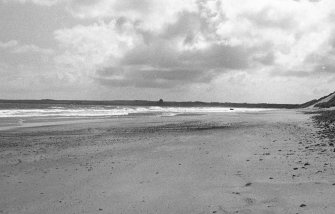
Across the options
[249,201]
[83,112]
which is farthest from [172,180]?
[83,112]

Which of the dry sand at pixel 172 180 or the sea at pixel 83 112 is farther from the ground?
the sea at pixel 83 112

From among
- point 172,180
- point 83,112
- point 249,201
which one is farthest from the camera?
point 83,112

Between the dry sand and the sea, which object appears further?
the sea

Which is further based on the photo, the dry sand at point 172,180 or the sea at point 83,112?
the sea at point 83,112

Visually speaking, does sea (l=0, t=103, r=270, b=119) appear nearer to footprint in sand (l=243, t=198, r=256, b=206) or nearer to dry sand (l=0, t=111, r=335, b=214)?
dry sand (l=0, t=111, r=335, b=214)

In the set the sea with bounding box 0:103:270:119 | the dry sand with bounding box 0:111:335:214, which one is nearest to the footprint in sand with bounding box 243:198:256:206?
the dry sand with bounding box 0:111:335:214

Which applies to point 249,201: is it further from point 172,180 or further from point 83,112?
point 83,112

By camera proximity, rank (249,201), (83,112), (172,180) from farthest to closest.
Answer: (83,112), (172,180), (249,201)

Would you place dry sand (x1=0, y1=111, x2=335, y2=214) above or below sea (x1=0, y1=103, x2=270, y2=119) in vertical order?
below

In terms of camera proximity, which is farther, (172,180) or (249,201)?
(172,180)

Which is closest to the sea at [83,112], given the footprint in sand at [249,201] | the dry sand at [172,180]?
the dry sand at [172,180]

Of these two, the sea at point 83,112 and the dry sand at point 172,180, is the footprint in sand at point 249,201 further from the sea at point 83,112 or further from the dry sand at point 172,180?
the sea at point 83,112

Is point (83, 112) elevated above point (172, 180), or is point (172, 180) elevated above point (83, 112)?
point (83, 112)

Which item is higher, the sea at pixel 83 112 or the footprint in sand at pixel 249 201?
the sea at pixel 83 112
